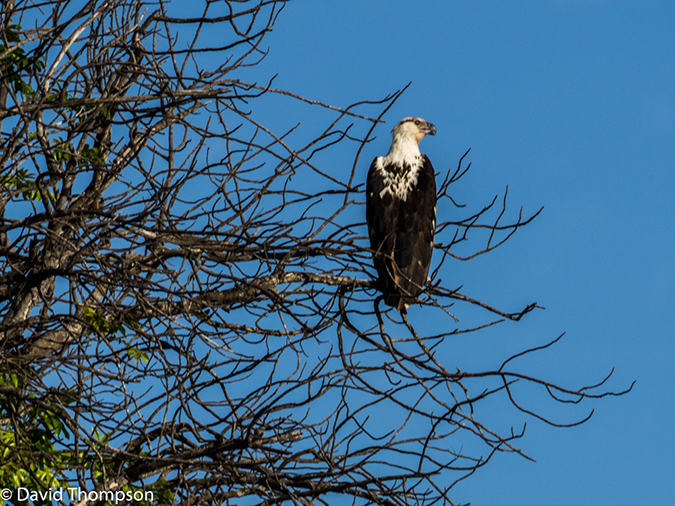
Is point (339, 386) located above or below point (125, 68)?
below

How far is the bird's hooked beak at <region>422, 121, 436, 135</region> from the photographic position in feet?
20.8

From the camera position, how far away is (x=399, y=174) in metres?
5.72

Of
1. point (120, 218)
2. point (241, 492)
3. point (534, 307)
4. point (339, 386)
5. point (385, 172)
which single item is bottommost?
point (241, 492)

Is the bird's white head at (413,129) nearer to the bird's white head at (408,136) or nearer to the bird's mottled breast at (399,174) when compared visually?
the bird's white head at (408,136)

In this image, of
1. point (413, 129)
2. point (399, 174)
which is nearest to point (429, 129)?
point (413, 129)

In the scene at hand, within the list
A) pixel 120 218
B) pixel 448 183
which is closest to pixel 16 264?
pixel 120 218

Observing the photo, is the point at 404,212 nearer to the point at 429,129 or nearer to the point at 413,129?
the point at 413,129

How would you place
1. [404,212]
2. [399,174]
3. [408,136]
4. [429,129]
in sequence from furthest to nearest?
[429,129] → [408,136] → [399,174] → [404,212]

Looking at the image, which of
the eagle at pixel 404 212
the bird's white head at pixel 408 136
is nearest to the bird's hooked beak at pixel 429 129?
the bird's white head at pixel 408 136

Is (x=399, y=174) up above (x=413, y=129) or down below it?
below

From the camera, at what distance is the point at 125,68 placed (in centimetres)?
514

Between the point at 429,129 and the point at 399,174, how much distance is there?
2.79 ft

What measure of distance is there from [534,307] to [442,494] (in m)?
1.14

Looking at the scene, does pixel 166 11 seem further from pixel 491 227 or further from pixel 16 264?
pixel 491 227
